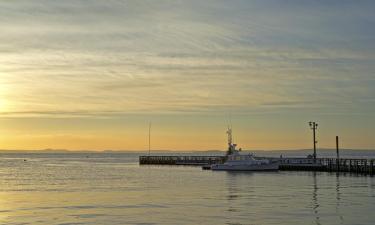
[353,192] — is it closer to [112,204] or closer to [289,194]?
[289,194]

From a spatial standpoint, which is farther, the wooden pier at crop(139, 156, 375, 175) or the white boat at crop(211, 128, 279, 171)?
the white boat at crop(211, 128, 279, 171)

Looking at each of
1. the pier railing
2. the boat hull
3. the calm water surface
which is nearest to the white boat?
the boat hull

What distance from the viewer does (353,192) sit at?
46.6 meters

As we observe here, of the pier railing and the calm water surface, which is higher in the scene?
the pier railing

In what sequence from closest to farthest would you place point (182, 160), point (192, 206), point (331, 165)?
point (192, 206) → point (331, 165) → point (182, 160)

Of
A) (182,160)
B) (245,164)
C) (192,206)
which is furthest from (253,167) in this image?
(192,206)

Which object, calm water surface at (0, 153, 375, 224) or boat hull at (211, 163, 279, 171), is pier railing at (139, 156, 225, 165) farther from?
calm water surface at (0, 153, 375, 224)

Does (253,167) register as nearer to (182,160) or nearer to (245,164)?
(245,164)

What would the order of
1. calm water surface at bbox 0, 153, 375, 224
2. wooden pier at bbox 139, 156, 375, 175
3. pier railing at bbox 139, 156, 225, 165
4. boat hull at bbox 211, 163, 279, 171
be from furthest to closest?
pier railing at bbox 139, 156, 225, 165, boat hull at bbox 211, 163, 279, 171, wooden pier at bbox 139, 156, 375, 175, calm water surface at bbox 0, 153, 375, 224

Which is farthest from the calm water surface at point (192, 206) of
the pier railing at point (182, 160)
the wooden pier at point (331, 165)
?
the pier railing at point (182, 160)

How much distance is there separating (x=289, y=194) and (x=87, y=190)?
18593 millimetres

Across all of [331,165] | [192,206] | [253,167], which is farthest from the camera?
[253,167]

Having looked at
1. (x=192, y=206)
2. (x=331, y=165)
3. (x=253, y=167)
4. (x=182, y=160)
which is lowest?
(x=192, y=206)

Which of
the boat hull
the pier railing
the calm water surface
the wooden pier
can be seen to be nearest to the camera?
the calm water surface
